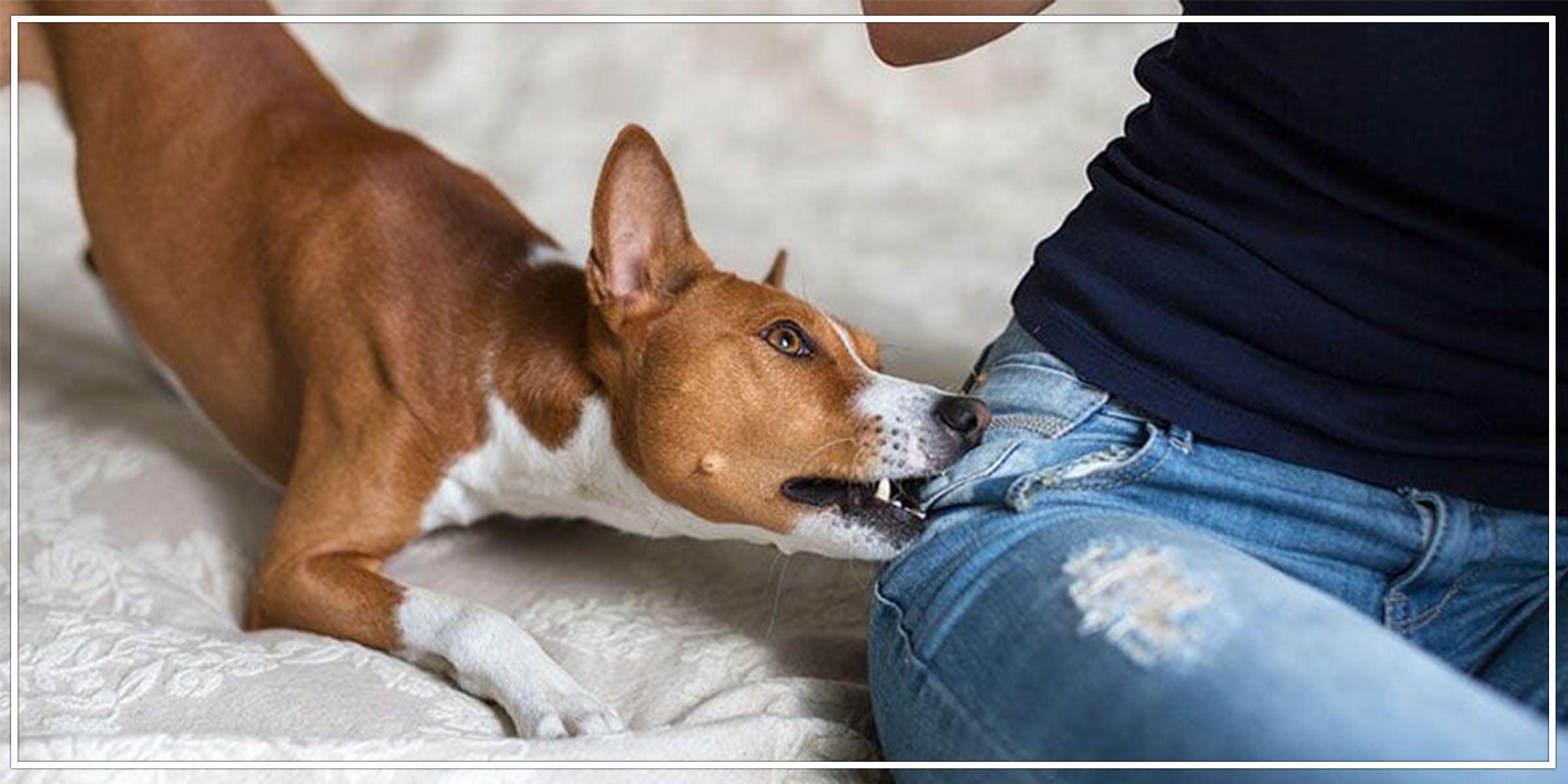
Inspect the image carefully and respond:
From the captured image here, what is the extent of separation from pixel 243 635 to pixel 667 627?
33 centimetres

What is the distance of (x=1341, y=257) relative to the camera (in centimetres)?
132

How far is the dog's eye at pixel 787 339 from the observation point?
149 centimetres

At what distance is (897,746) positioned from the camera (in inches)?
52.8

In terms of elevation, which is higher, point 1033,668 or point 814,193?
point 814,193

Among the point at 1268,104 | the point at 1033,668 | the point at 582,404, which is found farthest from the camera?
the point at 582,404

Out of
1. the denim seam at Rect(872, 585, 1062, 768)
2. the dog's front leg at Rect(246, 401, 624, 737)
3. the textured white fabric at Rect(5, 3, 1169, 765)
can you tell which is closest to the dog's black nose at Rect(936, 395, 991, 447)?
the denim seam at Rect(872, 585, 1062, 768)

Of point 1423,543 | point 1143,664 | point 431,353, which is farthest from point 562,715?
point 1423,543

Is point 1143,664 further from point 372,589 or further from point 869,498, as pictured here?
point 372,589

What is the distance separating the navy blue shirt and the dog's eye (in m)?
0.19

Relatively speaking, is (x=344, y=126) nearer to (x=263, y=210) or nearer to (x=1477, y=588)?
(x=263, y=210)

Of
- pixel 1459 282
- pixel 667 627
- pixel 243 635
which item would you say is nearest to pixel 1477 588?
pixel 1459 282

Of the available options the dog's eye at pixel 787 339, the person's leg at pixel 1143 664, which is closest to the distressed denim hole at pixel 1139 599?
the person's leg at pixel 1143 664

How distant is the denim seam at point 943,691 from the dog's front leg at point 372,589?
245mm

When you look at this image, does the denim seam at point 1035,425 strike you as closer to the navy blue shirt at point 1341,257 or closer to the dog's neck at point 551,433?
the navy blue shirt at point 1341,257
